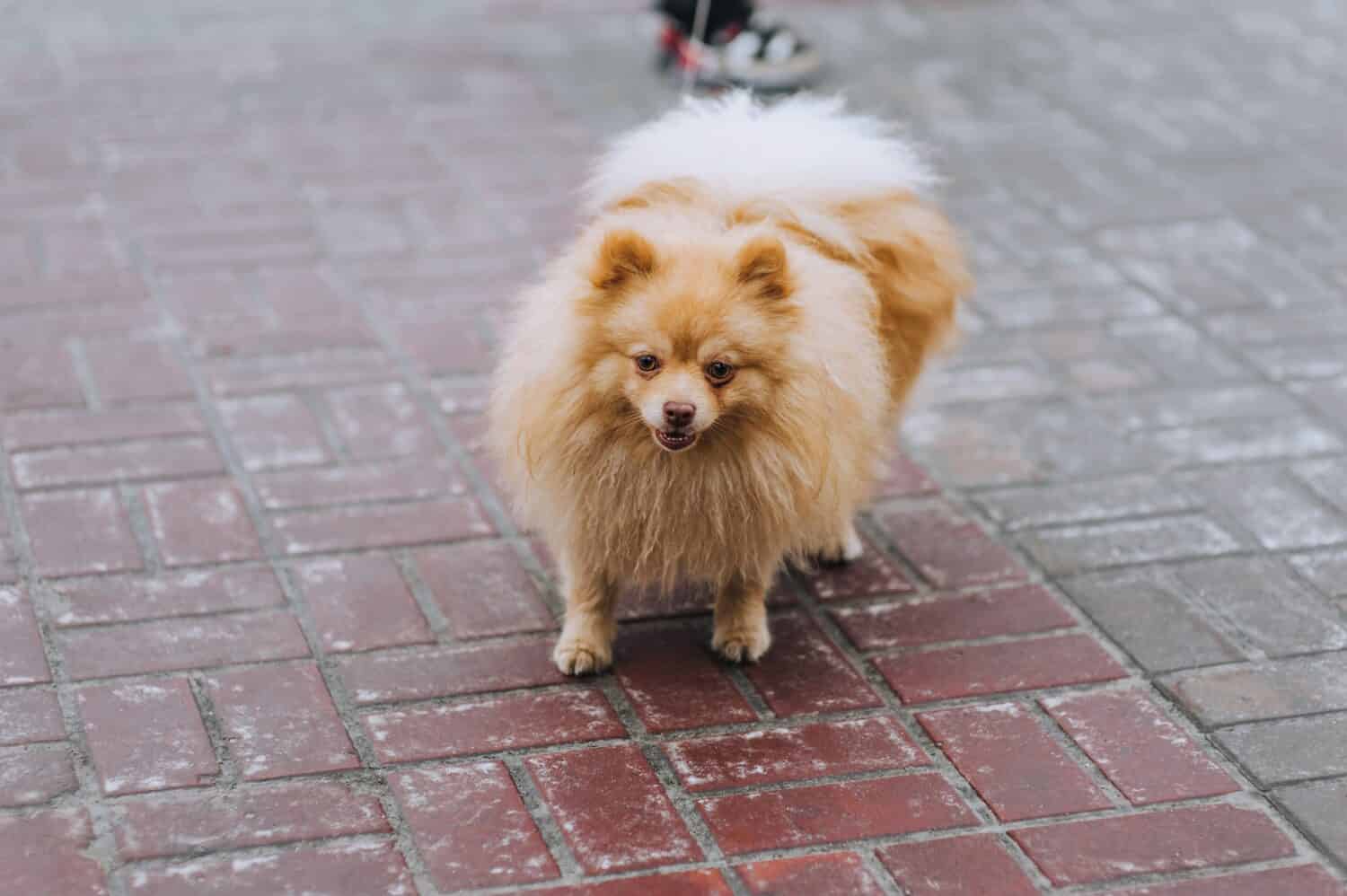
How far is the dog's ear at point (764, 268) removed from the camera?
10.00 ft

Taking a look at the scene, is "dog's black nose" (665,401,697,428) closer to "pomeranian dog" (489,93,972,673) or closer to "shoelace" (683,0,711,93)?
"pomeranian dog" (489,93,972,673)

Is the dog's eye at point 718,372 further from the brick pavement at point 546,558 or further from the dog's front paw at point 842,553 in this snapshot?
the dog's front paw at point 842,553

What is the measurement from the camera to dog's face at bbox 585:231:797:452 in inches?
120

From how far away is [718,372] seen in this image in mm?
3094

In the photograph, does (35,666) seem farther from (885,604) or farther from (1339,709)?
(1339,709)

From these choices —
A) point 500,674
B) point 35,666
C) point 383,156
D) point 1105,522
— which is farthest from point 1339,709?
point 383,156

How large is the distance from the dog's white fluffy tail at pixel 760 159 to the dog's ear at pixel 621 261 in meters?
0.45

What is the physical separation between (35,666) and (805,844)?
61.9 inches

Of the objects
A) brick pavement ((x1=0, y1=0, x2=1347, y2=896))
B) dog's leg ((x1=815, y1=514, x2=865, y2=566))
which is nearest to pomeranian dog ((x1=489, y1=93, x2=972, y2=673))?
dog's leg ((x1=815, y1=514, x2=865, y2=566))

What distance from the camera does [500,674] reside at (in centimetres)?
347

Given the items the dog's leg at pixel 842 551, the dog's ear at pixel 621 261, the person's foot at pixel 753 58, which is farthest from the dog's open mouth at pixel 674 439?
the person's foot at pixel 753 58

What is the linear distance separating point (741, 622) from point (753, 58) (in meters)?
3.74

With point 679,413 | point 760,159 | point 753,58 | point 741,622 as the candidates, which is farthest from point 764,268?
point 753,58

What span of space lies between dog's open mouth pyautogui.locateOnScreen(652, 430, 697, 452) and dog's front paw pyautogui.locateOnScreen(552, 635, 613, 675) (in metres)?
0.56
